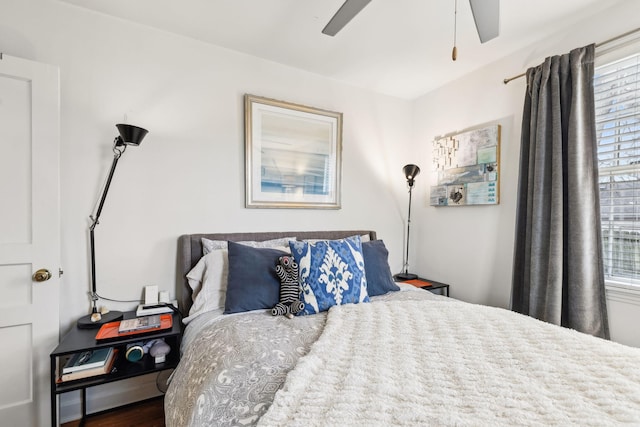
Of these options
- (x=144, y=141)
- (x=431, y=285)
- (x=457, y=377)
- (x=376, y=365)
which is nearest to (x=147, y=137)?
(x=144, y=141)

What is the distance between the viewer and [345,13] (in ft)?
4.53

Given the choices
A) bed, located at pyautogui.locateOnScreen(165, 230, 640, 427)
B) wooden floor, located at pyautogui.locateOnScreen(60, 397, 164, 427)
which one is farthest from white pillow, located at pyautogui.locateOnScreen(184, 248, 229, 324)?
wooden floor, located at pyautogui.locateOnScreen(60, 397, 164, 427)

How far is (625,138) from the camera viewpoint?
5.80 ft

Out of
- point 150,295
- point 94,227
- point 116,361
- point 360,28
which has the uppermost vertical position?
point 360,28

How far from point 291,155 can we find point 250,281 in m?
1.16

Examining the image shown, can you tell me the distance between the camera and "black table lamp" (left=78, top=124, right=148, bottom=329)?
167 cm

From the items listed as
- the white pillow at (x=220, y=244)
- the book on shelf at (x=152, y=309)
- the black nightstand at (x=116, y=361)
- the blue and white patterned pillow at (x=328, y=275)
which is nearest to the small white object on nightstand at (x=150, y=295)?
the book on shelf at (x=152, y=309)

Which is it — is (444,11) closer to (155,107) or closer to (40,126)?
(155,107)

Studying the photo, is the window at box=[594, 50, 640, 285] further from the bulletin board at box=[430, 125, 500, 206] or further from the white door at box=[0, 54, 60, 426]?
the white door at box=[0, 54, 60, 426]

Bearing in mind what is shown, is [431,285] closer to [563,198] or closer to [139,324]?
[563,198]

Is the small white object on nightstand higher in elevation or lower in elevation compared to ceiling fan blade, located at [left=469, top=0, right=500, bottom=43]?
lower

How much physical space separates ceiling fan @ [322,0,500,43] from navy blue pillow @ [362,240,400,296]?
141cm

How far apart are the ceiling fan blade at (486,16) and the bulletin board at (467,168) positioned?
3.60 feet

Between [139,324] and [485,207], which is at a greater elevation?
[485,207]
